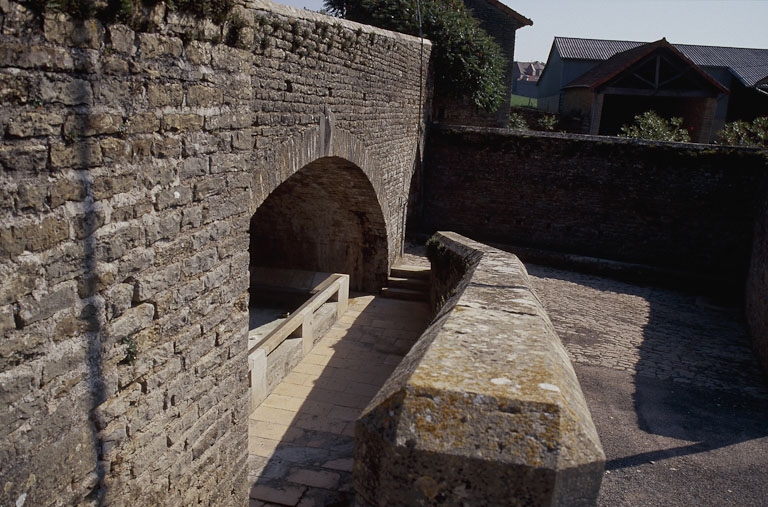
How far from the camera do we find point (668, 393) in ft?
24.6

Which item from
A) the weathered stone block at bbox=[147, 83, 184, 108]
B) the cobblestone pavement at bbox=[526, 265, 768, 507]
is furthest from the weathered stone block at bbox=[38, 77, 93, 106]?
the cobblestone pavement at bbox=[526, 265, 768, 507]

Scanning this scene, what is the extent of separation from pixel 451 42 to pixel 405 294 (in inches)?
285

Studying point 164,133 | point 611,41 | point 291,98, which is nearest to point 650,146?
point 291,98

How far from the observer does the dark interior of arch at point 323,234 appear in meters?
10.5

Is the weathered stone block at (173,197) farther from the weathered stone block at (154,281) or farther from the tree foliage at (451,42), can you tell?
the tree foliage at (451,42)

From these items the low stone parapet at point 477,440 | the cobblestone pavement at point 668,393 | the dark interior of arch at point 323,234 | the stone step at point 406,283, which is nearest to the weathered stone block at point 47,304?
the low stone parapet at point 477,440

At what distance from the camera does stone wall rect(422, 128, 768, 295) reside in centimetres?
1267

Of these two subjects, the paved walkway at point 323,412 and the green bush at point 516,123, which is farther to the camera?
the green bush at point 516,123

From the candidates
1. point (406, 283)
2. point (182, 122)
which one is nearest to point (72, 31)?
point (182, 122)

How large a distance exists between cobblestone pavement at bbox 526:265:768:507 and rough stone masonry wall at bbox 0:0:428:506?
387 cm

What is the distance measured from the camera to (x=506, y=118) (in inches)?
834

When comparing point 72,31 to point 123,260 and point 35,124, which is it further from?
point 123,260

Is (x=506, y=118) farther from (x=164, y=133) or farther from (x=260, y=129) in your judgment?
(x=164, y=133)

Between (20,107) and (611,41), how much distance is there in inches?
1389
